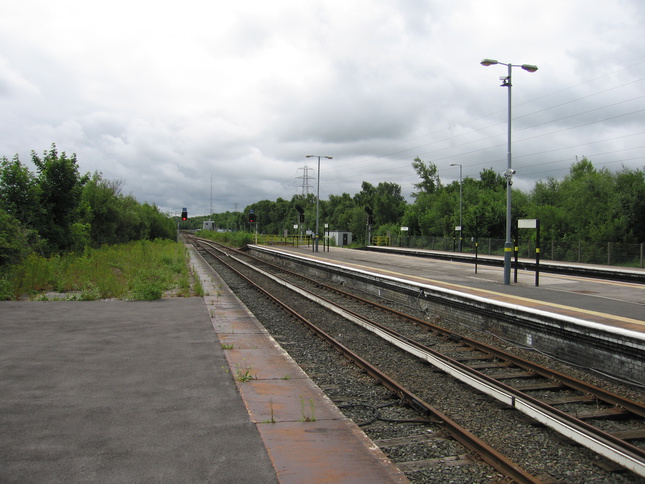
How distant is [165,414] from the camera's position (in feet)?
16.4

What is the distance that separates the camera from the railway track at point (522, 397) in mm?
4676

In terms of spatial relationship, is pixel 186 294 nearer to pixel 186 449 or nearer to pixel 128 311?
pixel 128 311

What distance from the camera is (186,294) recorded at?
15.1 metres

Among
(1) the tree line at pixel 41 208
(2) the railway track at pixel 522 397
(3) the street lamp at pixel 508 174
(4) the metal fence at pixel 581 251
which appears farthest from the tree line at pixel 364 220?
(3) the street lamp at pixel 508 174

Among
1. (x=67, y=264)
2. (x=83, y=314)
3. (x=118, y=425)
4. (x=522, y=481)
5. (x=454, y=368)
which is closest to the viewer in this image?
(x=522, y=481)

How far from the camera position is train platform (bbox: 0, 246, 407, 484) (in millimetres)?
3873

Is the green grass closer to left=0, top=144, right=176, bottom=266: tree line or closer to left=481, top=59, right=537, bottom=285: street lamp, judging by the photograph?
left=0, top=144, right=176, bottom=266: tree line

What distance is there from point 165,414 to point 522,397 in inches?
169

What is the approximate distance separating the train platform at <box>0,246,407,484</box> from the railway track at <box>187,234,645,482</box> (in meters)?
1.06

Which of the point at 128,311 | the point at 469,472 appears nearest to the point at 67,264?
the point at 128,311

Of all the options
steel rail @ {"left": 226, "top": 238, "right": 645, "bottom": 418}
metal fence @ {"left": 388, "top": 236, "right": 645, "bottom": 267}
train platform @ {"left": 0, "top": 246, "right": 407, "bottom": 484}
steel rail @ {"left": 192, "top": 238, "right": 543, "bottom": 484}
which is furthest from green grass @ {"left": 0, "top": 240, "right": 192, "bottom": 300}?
metal fence @ {"left": 388, "top": 236, "right": 645, "bottom": 267}

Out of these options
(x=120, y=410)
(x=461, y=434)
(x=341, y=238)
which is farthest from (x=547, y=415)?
(x=341, y=238)

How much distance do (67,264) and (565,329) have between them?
57.4 feet

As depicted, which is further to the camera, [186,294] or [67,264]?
[67,264]
